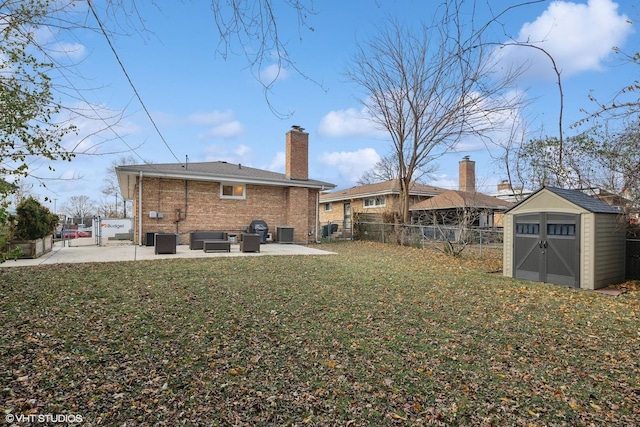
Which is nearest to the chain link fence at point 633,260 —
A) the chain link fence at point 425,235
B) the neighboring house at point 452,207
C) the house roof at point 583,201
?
the house roof at point 583,201

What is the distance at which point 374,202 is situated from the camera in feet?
86.2

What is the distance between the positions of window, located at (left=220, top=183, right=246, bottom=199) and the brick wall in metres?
0.18

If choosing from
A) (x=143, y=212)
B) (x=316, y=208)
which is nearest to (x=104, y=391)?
(x=143, y=212)

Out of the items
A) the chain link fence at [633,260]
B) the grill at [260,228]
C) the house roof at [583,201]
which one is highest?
the house roof at [583,201]

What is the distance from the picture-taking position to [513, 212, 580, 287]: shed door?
25.1 feet

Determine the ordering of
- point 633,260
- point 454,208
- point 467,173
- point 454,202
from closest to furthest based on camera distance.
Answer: point 633,260
point 454,208
point 454,202
point 467,173

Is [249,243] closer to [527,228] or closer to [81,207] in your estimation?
[527,228]

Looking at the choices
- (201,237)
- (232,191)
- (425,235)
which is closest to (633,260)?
(425,235)

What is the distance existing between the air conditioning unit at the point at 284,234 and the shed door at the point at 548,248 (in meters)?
9.71

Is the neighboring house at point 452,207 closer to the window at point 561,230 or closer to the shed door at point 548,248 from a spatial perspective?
the shed door at point 548,248

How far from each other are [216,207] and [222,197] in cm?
51

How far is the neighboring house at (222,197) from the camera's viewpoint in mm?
13930

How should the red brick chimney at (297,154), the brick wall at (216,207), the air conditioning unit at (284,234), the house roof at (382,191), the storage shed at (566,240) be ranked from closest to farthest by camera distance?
the storage shed at (566,240), the brick wall at (216,207), the air conditioning unit at (284,234), the red brick chimney at (297,154), the house roof at (382,191)

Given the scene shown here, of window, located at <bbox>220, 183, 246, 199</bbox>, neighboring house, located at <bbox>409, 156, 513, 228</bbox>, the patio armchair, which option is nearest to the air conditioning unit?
window, located at <bbox>220, 183, 246, 199</bbox>
